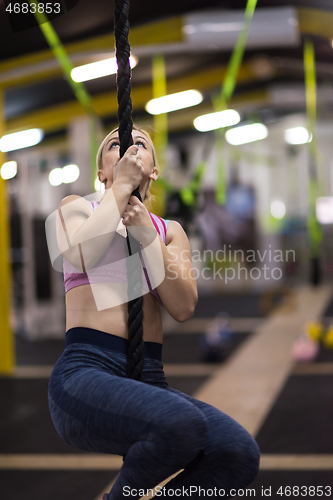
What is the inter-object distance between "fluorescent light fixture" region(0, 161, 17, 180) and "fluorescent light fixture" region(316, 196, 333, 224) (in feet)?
23.2

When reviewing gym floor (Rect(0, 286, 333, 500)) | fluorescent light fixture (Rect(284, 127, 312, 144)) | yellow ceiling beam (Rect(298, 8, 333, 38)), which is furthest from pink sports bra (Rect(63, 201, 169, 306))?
fluorescent light fixture (Rect(284, 127, 312, 144))

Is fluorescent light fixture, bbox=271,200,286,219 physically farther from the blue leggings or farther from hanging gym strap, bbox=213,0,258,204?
the blue leggings

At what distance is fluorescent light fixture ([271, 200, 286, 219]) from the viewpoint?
10445 millimetres

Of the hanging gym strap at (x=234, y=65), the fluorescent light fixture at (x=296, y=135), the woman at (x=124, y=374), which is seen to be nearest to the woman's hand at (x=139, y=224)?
the woman at (x=124, y=374)

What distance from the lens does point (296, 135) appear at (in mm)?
9930

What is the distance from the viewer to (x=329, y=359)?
412cm

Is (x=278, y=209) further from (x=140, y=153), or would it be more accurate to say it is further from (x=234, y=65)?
(x=140, y=153)

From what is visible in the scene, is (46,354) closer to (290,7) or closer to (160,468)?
(290,7)

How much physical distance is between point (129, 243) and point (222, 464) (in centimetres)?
42

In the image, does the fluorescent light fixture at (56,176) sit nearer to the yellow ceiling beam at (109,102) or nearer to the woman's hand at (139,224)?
the yellow ceiling beam at (109,102)

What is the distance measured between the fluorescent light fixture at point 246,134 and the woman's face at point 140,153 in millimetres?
8090

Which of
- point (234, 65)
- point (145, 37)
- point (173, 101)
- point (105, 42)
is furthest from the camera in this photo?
point (173, 101)

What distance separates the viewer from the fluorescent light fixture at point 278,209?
10.4m

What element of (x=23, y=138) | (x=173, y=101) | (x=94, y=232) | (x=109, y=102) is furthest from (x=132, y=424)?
(x=23, y=138)
